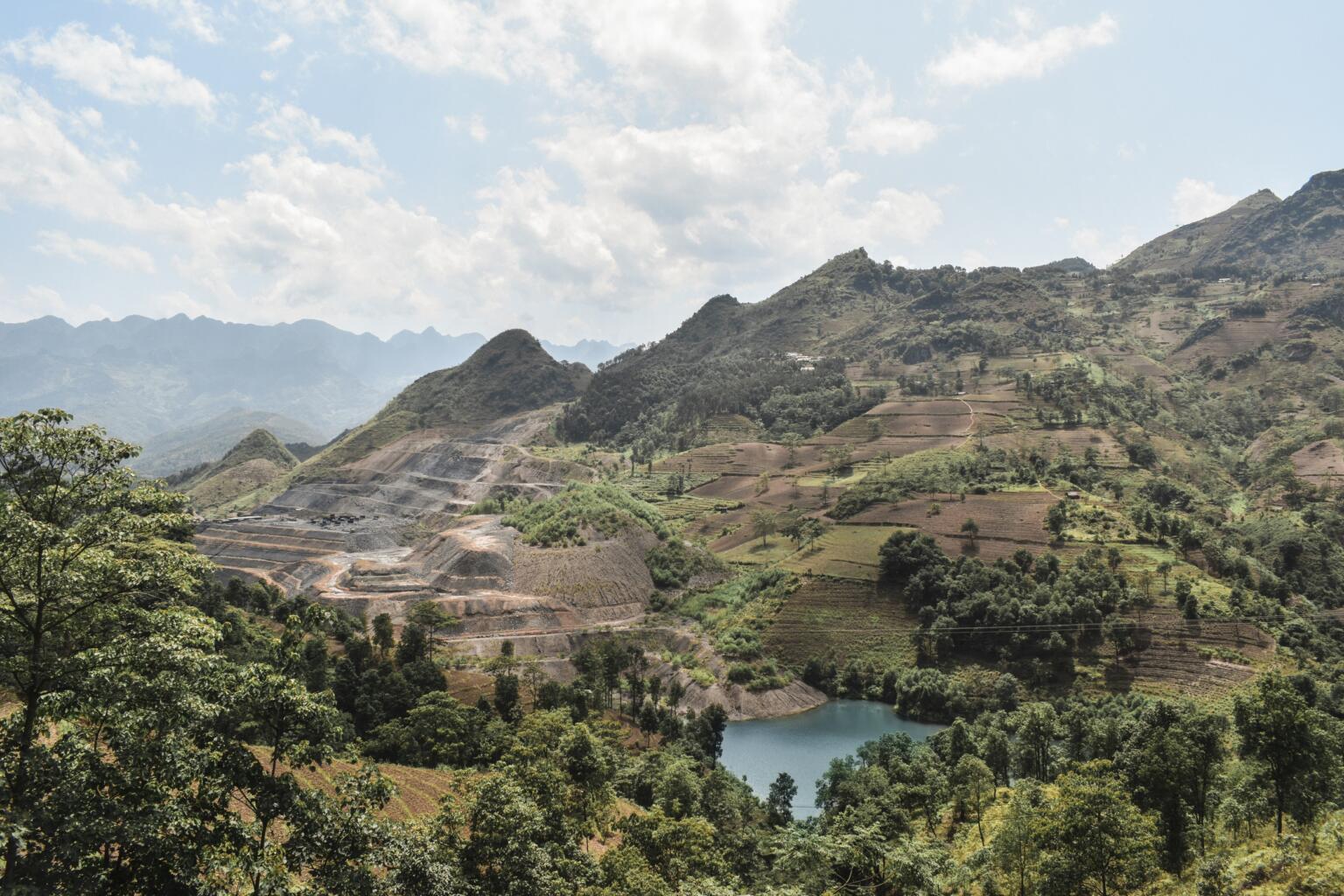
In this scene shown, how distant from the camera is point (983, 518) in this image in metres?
80.5

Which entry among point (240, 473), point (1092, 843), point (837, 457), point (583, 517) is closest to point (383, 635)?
point (583, 517)

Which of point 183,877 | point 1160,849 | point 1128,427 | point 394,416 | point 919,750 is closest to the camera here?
point 183,877

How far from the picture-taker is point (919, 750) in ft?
152

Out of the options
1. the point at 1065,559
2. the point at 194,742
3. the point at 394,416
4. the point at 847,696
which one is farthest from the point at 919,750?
the point at 394,416

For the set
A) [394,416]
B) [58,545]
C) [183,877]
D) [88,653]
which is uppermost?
[394,416]

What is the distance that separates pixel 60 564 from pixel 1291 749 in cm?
3461

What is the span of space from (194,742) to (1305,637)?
250ft

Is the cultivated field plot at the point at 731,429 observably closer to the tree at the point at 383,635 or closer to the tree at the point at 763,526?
the tree at the point at 763,526

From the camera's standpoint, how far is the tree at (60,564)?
10.8 metres

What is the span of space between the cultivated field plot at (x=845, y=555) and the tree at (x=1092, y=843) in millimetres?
52529

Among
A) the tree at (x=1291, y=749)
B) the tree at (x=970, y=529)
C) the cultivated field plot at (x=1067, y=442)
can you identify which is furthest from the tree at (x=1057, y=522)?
the tree at (x=1291, y=749)

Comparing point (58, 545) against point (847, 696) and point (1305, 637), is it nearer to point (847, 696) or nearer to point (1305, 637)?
point (847, 696)

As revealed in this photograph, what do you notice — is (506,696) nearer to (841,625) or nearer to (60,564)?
(841,625)

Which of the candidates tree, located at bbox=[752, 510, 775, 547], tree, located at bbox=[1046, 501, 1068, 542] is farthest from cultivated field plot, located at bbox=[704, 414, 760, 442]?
tree, located at bbox=[1046, 501, 1068, 542]
